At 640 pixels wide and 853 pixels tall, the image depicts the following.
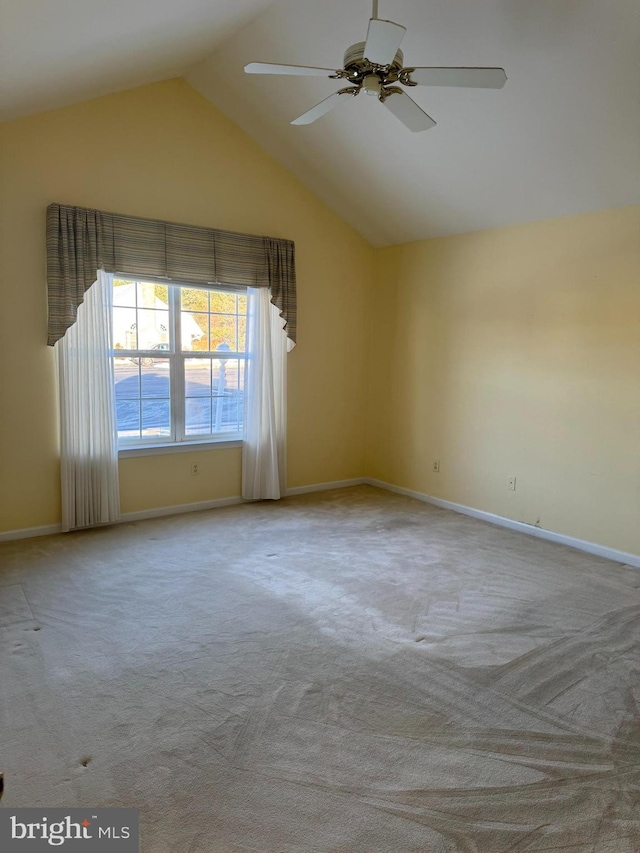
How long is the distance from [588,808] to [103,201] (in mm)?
4552

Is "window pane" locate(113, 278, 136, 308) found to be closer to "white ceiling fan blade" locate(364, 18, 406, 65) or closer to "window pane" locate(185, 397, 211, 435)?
"window pane" locate(185, 397, 211, 435)

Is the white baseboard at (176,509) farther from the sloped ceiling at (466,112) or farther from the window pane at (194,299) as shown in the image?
the sloped ceiling at (466,112)

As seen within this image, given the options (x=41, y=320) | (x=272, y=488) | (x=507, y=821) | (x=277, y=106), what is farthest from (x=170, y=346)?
(x=507, y=821)

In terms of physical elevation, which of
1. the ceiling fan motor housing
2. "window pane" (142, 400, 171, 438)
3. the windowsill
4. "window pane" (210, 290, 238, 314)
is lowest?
the windowsill

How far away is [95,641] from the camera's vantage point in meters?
2.72

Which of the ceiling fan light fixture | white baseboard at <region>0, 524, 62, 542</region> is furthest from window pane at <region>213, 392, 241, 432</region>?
the ceiling fan light fixture

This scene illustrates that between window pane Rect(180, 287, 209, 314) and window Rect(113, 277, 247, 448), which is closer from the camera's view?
window Rect(113, 277, 247, 448)

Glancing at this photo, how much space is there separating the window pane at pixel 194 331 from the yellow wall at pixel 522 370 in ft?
6.33

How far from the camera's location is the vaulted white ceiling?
9.17ft

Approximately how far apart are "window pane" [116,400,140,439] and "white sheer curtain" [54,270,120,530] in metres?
0.21

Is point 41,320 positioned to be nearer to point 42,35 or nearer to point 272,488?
point 42,35

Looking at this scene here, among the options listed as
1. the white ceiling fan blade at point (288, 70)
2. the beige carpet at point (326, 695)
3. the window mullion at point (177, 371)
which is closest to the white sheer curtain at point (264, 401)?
the window mullion at point (177, 371)

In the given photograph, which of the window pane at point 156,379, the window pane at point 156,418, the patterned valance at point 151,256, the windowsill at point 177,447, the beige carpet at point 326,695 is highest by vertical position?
the patterned valance at point 151,256

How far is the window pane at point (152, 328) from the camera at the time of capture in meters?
4.50
